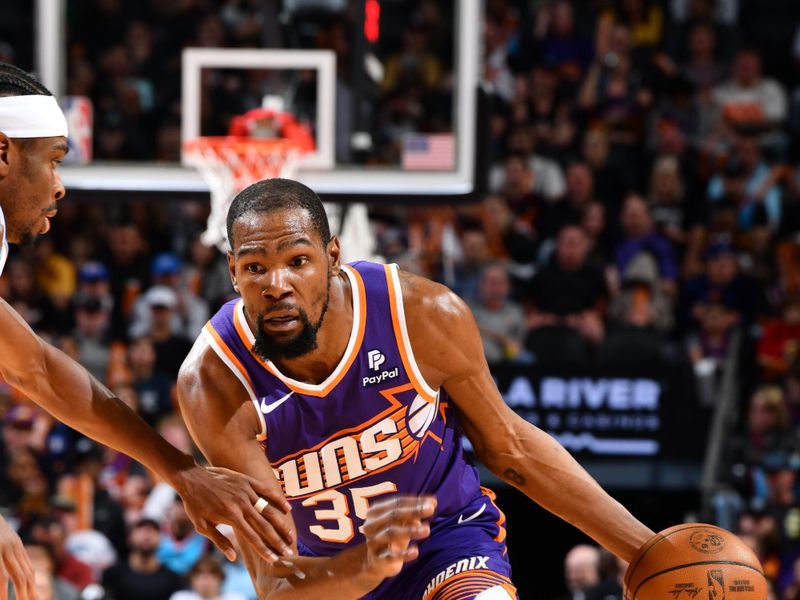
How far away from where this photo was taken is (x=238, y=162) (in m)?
7.32

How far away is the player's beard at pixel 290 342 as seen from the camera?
391cm

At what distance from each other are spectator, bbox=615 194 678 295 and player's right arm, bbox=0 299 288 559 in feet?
23.9

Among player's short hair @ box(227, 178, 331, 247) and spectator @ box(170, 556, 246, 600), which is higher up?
player's short hair @ box(227, 178, 331, 247)

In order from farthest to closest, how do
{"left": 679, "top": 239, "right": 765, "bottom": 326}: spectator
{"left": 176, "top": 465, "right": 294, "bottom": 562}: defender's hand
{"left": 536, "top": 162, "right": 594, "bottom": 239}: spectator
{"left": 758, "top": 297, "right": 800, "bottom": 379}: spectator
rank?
1. {"left": 536, "top": 162, "right": 594, "bottom": 239}: spectator
2. {"left": 679, "top": 239, "right": 765, "bottom": 326}: spectator
3. {"left": 758, "top": 297, "right": 800, "bottom": 379}: spectator
4. {"left": 176, "top": 465, "right": 294, "bottom": 562}: defender's hand

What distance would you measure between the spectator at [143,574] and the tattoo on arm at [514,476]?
15.4 feet

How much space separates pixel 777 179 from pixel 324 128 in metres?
5.68

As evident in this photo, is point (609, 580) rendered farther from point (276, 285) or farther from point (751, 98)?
point (751, 98)

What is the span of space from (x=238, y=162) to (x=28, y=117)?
11.1 ft

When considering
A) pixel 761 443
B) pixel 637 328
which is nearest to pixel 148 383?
pixel 637 328

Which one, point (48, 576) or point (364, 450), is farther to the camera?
point (48, 576)

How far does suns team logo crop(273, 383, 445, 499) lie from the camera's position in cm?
411

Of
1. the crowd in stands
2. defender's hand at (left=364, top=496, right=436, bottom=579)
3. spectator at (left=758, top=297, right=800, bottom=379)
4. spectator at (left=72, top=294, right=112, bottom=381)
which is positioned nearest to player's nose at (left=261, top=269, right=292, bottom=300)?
defender's hand at (left=364, top=496, right=436, bottom=579)

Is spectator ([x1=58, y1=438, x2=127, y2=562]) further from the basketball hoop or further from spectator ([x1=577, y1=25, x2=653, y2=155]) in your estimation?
spectator ([x1=577, y1=25, x2=653, y2=155])

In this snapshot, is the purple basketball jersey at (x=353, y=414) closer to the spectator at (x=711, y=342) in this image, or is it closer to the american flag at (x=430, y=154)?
the american flag at (x=430, y=154)
